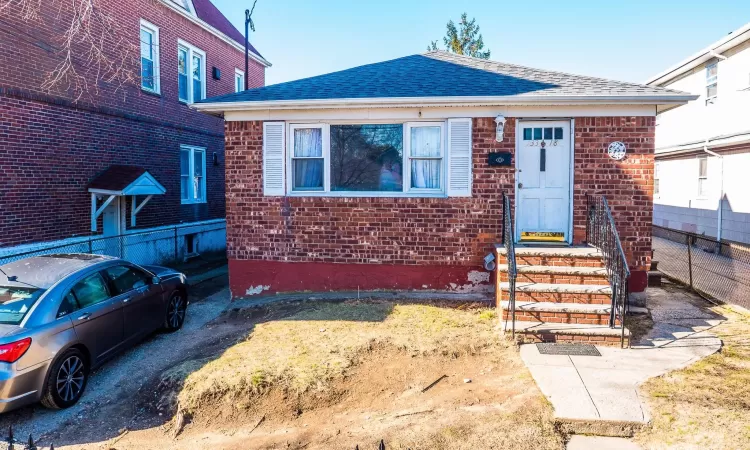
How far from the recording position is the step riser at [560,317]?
6988 mm

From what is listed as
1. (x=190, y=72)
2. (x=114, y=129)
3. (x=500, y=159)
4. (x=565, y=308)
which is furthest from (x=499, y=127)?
(x=190, y=72)

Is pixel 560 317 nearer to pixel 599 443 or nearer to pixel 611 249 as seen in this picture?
pixel 611 249

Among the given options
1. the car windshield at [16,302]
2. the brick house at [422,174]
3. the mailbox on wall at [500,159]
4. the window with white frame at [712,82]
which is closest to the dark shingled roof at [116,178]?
the brick house at [422,174]

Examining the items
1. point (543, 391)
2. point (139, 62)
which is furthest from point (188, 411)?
point (139, 62)

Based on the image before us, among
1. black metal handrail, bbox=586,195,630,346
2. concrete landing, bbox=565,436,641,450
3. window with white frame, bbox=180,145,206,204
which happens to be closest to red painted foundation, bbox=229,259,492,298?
black metal handrail, bbox=586,195,630,346

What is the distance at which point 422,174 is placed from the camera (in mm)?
9227

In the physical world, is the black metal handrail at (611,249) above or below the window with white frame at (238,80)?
below

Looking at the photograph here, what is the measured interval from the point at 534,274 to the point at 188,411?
5057 millimetres

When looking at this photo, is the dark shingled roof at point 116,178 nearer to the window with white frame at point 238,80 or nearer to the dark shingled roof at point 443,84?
the dark shingled roof at point 443,84

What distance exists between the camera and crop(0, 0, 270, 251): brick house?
33.6ft

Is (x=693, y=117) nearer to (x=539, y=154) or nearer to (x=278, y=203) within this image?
(x=539, y=154)

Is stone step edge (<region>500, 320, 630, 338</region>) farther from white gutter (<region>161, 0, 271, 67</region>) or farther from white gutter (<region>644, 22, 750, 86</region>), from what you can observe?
white gutter (<region>161, 0, 271, 67</region>)

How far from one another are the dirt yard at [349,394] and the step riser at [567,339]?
35 cm

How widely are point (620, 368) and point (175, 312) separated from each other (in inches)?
255
